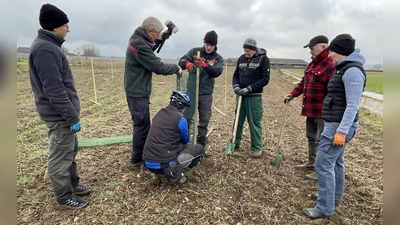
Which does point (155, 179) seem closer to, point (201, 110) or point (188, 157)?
point (188, 157)

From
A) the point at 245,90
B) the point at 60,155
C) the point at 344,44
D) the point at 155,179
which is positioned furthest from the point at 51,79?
the point at 344,44

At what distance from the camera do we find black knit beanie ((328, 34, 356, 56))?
275 cm

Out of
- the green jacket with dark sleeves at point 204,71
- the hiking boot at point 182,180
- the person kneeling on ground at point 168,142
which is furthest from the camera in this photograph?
the green jacket with dark sleeves at point 204,71

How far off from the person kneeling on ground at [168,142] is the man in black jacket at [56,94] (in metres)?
0.97

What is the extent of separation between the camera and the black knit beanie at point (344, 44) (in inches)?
108

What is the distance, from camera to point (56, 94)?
271cm

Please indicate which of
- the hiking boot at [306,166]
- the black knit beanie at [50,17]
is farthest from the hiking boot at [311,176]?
the black knit beanie at [50,17]

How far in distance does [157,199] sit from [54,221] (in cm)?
125

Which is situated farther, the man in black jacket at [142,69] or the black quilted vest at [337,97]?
the man in black jacket at [142,69]

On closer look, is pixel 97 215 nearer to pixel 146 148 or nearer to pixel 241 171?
pixel 146 148

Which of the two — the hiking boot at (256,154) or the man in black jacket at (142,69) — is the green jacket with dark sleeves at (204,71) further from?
the hiking boot at (256,154)
